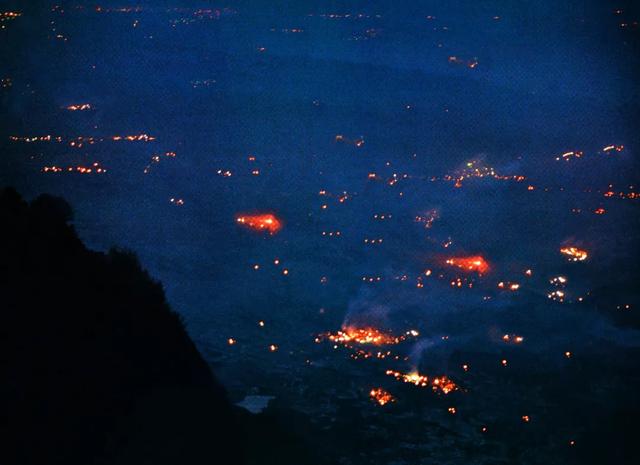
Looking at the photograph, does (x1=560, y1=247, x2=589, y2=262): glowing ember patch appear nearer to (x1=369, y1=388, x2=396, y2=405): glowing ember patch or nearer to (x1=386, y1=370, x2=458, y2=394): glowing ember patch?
(x1=386, y1=370, x2=458, y2=394): glowing ember patch

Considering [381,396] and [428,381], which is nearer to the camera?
[381,396]

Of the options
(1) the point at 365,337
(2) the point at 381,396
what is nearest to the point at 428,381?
(2) the point at 381,396

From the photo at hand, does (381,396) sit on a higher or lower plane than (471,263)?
lower

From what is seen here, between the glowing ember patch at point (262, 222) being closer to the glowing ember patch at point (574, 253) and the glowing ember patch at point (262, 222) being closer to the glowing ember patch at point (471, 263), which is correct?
the glowing ember patch at point (471, 263)

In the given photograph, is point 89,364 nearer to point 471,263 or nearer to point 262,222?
point 471,263

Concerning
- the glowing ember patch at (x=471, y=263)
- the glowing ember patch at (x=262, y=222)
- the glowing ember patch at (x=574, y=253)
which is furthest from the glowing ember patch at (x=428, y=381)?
the glowing ember patch at (x=262, y=222)

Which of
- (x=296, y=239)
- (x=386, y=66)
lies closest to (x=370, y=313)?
(x=296, y=239)

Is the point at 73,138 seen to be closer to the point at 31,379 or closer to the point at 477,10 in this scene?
the point at 31,379
